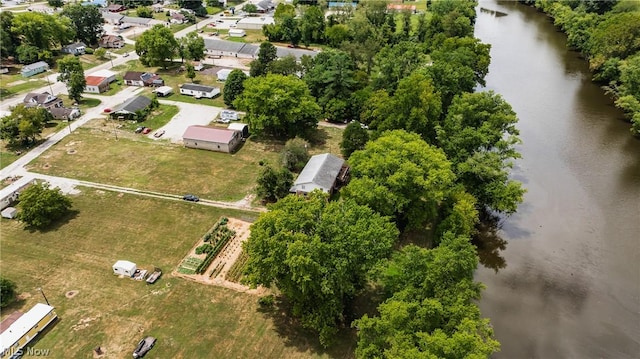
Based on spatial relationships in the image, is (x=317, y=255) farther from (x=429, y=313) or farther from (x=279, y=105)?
(x=279, y=105)

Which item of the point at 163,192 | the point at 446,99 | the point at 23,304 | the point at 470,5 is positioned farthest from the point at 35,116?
the point at 470,5

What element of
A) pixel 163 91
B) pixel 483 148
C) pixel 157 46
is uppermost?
pixel 157 46

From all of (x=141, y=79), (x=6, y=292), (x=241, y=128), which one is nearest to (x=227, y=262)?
(x=6, y=292)

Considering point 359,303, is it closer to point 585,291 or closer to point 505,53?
point 585,291

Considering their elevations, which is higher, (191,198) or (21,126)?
(21,126)

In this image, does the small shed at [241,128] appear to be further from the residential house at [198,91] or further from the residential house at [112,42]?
the residential house at [112,42]

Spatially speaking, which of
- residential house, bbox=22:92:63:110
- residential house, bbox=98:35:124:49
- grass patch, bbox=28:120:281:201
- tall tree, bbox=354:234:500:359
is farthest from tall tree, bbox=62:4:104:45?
tall tree, bbox=354:234:500:359

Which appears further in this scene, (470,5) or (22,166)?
(470,5)
